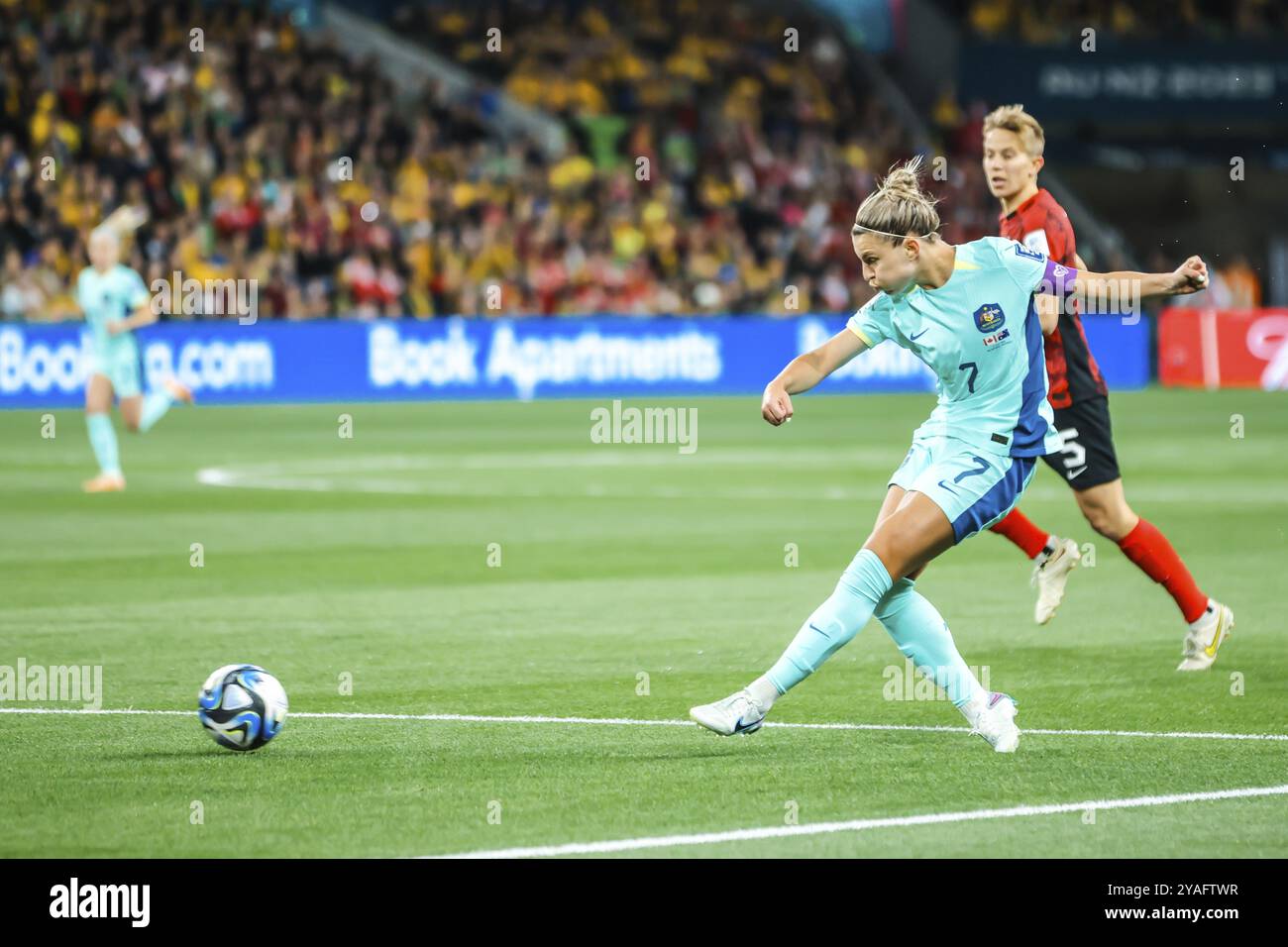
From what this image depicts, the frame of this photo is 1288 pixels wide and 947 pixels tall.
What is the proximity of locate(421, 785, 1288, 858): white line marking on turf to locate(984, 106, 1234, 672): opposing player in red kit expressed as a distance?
291 cm

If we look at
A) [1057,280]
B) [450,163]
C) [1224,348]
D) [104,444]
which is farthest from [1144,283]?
[450,163]

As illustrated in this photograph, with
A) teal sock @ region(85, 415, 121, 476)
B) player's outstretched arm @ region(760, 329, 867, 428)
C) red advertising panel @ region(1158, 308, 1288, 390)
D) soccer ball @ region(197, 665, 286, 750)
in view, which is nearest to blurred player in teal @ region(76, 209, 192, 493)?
teal sock @ region(85, 415, 121, 476)

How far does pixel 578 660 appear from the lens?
33.6ft

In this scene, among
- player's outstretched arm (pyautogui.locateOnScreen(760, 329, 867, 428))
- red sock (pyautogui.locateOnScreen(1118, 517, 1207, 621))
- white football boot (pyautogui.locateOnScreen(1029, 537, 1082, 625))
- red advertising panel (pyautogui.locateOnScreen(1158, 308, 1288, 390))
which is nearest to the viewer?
player's outstretched arm (pyautogui.locateOnScreen(760, 329, 867, 428))

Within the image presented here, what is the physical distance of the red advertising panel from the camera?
115ft

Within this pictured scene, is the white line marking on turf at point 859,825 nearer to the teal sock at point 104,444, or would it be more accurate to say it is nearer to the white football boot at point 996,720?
the white football boot at point 996,720

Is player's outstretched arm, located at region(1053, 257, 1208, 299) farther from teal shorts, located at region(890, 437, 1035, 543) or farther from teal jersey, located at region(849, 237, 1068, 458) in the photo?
teal shorts, located at region(890, 437, 1035, 543)

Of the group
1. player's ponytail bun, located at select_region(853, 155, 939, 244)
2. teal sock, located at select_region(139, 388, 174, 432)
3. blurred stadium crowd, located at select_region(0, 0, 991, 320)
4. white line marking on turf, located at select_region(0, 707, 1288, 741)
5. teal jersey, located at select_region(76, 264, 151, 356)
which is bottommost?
white line marking on turf, located at select_region(0, 707, 1288, 741)

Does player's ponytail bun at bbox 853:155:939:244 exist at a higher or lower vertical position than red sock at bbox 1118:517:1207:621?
higher

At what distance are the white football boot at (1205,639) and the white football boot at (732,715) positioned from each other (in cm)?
305

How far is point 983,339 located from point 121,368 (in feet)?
46.2

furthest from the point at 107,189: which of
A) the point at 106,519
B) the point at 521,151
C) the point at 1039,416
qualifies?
the point at 1039,416
